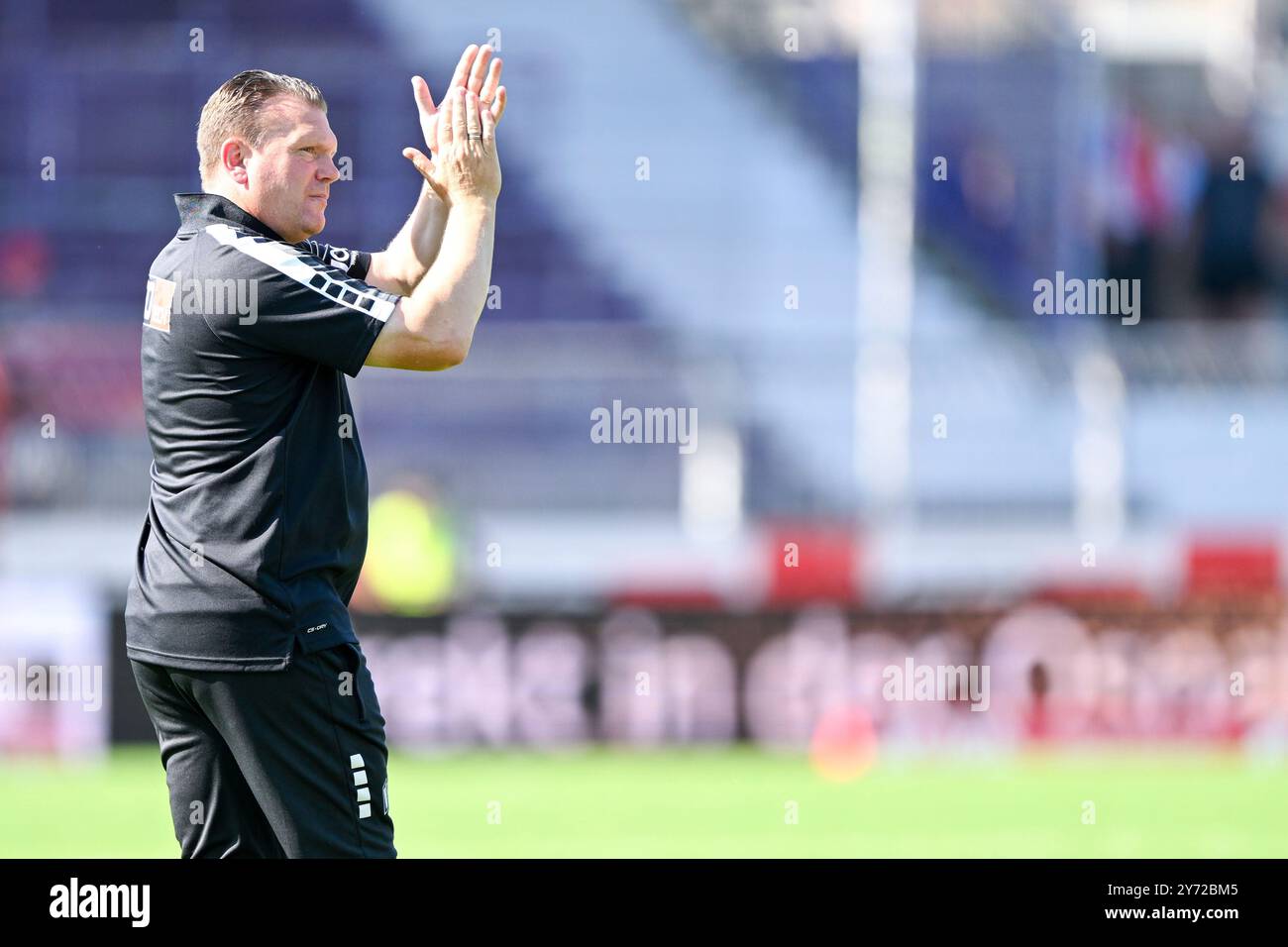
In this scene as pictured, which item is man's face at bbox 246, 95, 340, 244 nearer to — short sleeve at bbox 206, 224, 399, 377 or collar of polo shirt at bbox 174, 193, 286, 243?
collar of polo shirt at bbox 174, 193, 286, 243

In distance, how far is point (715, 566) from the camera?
1739cm

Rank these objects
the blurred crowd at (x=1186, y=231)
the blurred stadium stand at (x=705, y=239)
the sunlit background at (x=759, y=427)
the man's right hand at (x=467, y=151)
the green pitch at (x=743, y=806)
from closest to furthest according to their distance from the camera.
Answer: the man's right hand at (x=467, y=151) < the green pitch at (x=743, y=806) < the sunlit background at (x=759, y=427) < the blurred stadium stand at (x=705, y=239) < the blurred crowd at (x=1186, y=231)

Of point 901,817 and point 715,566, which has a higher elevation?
point 715,566

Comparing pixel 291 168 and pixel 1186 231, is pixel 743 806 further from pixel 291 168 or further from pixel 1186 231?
pixel 1186 231

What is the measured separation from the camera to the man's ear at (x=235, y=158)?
4.11 meters

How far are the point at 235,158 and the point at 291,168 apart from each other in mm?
123

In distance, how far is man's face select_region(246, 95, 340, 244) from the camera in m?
4.09

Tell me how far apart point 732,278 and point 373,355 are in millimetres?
17633

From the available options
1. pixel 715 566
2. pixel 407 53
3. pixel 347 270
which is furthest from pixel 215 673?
pixel 407 53

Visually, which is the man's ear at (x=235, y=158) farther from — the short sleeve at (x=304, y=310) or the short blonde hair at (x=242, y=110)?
the short sleeve at (x=304, y=310)

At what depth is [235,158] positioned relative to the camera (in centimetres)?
413

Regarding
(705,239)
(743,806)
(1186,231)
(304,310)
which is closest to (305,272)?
(304,310)

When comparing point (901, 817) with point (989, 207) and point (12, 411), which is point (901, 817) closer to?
point (12, 411)

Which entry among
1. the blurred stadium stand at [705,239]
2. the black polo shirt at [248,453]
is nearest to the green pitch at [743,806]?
the black polo shirt at [248,453]
